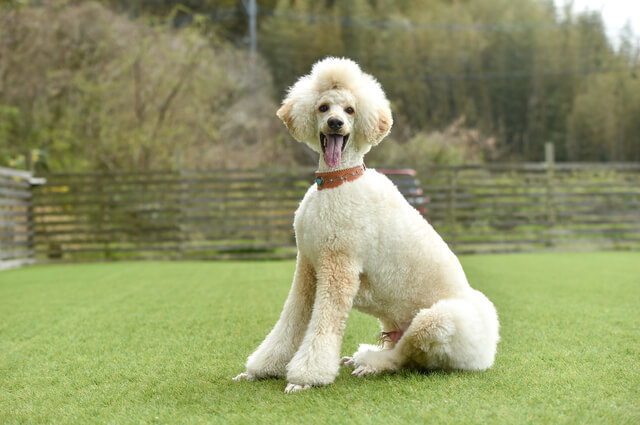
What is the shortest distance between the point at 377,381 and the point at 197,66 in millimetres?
10715

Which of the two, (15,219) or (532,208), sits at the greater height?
(532,208)

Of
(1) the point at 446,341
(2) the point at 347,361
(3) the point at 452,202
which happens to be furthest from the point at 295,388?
(3) the point at 452,202

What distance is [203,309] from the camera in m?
4.36

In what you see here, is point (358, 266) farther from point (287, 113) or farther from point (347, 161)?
point (287, 113)

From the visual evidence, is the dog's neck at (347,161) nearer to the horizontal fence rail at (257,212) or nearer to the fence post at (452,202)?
the horizontal fence rail at (257,212)

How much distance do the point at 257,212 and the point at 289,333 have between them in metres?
7.06

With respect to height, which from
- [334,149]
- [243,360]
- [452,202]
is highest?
[334,149]

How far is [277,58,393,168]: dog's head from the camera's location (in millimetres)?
2320

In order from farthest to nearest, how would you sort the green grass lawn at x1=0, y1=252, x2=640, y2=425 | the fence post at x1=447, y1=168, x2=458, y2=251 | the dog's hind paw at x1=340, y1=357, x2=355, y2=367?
1. the fence post at x1=447, y1=168, x2=458, y2=251
2. the dog's hind paw at x1=340, y1=357, x2=355, y2=367
3. the green grass lawn at x1=0, y1=252, x2=640, y2=425

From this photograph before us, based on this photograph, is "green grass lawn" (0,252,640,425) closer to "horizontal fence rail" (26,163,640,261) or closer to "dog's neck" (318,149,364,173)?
"dog's neck" (318,149,364,173)

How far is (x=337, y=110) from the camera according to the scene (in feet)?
7.54

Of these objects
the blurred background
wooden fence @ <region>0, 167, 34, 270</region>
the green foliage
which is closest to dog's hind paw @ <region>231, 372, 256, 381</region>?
wooden fence @ <region>0, 167, 34, 270</region>

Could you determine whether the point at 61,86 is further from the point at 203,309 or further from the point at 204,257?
the point at 203,309

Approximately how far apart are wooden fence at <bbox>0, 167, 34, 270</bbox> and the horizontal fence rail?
0.23 ft
